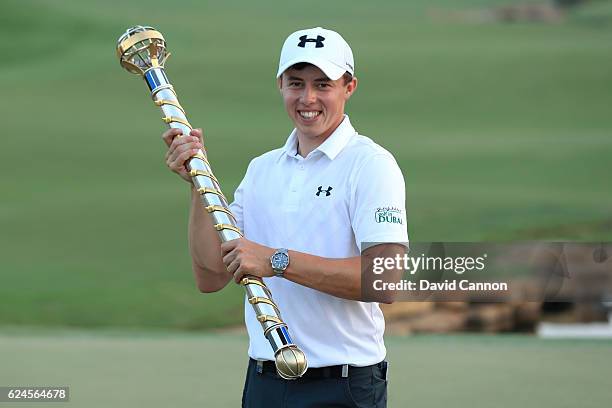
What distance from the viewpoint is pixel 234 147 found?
15.0 m

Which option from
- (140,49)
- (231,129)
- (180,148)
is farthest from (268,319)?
(231,129)

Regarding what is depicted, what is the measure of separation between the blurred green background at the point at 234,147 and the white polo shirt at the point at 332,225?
244 cm

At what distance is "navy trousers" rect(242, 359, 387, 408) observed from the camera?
10.9 feet

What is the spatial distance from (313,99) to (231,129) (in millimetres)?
12954

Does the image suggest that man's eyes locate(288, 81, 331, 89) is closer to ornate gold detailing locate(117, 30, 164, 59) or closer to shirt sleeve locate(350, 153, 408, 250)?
shirt sleeve locate(350, 153, 408, 250)

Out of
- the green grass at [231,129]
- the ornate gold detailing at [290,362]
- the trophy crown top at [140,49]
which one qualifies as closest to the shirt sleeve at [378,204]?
the ornate gold detailing at [290,362]

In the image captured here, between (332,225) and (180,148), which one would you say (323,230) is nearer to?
(332,225)

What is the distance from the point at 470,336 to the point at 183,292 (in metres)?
2.95

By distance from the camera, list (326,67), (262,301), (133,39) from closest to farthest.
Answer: (262,301) → (326,67) → (133,39)

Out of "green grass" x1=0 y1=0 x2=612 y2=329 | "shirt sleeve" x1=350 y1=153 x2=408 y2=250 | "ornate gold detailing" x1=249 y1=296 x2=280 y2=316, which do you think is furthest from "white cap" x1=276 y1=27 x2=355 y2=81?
"green grass" x1=0 y1=0 x2=612 y2=329

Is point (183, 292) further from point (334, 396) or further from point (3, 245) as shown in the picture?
point (334, 396)

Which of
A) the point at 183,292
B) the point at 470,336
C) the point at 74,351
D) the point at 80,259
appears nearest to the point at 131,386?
the point at 74,351

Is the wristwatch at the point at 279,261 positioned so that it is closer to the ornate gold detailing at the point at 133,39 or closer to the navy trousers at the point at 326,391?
the navy trousers at the point at 326,391

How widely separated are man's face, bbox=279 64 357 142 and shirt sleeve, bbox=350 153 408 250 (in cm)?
18
